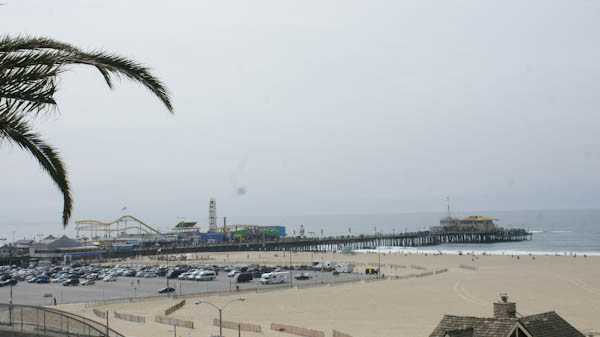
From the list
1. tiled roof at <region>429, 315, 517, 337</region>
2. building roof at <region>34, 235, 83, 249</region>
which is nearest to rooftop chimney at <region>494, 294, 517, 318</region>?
tiled roof at <region>429, 315, 517, 337</region>

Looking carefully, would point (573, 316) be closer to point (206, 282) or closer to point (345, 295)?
point (345, 295)

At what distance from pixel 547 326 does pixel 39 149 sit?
46.1 feet

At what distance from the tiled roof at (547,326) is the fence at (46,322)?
35.7 feet

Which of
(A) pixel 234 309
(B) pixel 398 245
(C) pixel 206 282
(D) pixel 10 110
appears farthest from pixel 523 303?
(B) pixel 398 245

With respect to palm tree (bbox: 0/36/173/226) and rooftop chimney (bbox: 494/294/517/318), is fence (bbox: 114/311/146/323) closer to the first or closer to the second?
rooftop chimney (bbox: 494/294/517/318)

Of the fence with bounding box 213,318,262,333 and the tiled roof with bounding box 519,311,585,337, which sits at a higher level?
the tiled roof with bounding box 519,311,585,337

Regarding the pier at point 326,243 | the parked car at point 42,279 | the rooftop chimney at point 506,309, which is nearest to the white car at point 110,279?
the parked car at point 42,279

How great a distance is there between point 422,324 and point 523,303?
11.8 meters

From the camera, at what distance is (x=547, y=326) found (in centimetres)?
1602

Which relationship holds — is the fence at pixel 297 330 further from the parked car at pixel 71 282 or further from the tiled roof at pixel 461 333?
the parked car at pixel 71 282

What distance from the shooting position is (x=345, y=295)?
47062 mm

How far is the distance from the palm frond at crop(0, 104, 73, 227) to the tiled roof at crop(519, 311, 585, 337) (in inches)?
488

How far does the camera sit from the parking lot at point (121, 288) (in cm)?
5025

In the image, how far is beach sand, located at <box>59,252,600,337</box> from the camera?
33.1m
